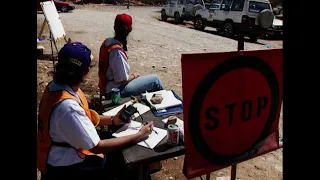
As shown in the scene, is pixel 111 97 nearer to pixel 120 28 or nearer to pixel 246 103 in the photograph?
pixel 120 28

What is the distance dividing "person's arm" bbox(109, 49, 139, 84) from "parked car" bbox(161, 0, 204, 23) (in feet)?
52.6

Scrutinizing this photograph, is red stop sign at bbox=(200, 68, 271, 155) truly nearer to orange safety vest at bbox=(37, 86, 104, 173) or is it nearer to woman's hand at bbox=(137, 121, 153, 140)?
woman's hand at bbox=(137, 121, 153, 140)

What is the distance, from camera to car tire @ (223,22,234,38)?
1566 centimetres

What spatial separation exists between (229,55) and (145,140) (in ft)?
3.16

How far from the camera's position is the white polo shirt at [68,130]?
2.12m

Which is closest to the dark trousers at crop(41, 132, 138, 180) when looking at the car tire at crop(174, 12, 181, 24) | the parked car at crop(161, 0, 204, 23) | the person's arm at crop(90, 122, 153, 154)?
the person's arm at crop(90, 122, 153, 154)

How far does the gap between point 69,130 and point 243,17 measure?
1399 cm

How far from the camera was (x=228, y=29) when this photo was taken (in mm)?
15859

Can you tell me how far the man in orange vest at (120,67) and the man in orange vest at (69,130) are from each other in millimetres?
1528

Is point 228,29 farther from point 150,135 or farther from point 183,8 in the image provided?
point 150,135

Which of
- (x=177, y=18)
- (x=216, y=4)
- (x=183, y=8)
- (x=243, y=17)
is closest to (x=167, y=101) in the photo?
(x=243, y=17)

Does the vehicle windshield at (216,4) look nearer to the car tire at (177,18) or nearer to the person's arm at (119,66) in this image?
the car tire at (177,18)

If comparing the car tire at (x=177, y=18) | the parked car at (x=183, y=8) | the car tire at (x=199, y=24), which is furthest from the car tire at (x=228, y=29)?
the car tire at (x=177, y=18)
